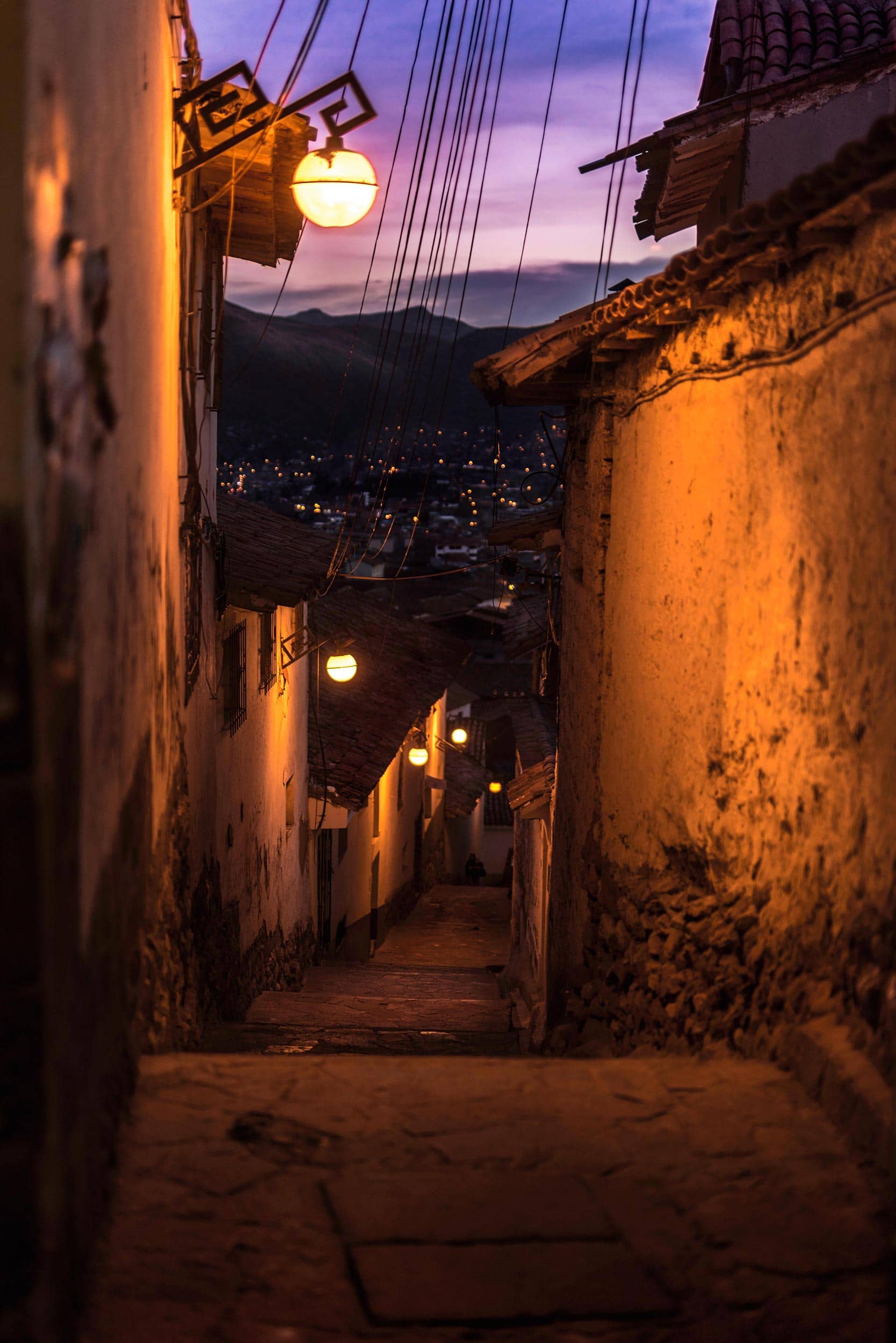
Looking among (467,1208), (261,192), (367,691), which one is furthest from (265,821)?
(467,1208)

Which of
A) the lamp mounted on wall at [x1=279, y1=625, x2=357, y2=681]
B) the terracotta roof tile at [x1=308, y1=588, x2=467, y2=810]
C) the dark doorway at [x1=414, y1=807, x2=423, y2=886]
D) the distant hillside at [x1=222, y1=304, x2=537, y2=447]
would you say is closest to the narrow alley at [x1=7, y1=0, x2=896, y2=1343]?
the lamp mounted on wall at [x1=279, y1=625, x2=357, y2=681]

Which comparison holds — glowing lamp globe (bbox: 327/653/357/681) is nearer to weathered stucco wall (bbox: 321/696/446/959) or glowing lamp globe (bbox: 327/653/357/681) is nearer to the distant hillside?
weathered stucco wall (bbox: 321/696/446/959)

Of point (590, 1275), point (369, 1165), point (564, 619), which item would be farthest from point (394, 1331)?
point (564, 619)

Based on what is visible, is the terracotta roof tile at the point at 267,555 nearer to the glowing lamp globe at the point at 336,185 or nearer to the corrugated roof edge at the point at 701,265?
the corrugated roof edge at the point at 701,265

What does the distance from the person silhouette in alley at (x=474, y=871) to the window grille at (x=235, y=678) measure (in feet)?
77.5

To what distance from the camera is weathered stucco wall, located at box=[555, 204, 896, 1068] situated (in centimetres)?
457

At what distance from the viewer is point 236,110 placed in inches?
266

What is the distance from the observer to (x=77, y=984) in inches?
129

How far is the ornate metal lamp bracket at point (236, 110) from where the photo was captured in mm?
6746

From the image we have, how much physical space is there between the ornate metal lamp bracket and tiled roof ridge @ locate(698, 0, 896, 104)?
19.5 feet

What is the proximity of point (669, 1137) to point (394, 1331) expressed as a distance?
1519 millimetres

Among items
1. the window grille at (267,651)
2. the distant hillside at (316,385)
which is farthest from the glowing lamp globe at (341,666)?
the distant hillside at (316,385)

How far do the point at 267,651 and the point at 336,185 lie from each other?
725 cm

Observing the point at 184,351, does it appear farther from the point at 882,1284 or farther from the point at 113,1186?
the point at 882,1284
